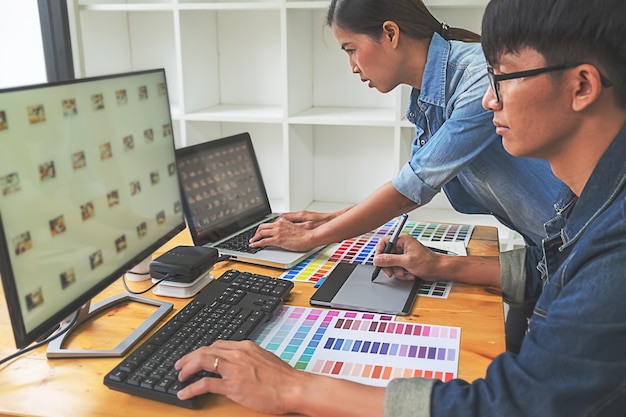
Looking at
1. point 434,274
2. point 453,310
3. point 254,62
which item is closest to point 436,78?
point 434,274

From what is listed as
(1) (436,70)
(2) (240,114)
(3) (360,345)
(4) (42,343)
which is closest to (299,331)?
(3) (360,345)

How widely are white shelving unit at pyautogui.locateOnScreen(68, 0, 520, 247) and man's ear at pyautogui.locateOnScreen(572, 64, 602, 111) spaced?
1390 mm

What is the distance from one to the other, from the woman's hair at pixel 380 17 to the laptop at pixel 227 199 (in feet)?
1.41

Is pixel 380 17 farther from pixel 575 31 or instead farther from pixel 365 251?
pixel 575 31

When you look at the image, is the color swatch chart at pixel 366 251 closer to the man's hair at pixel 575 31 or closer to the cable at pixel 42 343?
the cable at pixel 42 343

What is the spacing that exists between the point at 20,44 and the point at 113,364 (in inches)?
75.1

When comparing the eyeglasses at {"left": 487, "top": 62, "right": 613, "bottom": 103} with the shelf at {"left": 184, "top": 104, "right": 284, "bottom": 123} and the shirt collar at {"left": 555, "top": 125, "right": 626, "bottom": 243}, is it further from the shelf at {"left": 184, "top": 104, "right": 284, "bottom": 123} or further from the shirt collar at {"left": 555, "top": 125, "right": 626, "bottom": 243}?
the shelf at {"left": 184, "top": 104, "right": 284, "bottom": 123}

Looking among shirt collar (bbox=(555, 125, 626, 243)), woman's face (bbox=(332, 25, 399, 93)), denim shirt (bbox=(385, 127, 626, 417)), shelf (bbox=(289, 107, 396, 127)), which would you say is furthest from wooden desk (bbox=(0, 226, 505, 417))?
shelf (bbox=(289, 107, 396, 127))

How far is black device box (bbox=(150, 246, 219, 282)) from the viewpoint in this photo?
1252mm

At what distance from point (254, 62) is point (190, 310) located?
1.64 m

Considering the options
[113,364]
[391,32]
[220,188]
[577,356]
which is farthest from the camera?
[220,188]

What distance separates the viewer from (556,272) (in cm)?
85

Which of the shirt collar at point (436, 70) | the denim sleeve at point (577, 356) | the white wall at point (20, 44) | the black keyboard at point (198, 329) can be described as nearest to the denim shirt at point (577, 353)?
the denim sleeve at point (577, 356)

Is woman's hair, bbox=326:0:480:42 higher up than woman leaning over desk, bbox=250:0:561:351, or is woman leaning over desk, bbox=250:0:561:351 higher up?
woman's hair, bbox=326:0:480:42
